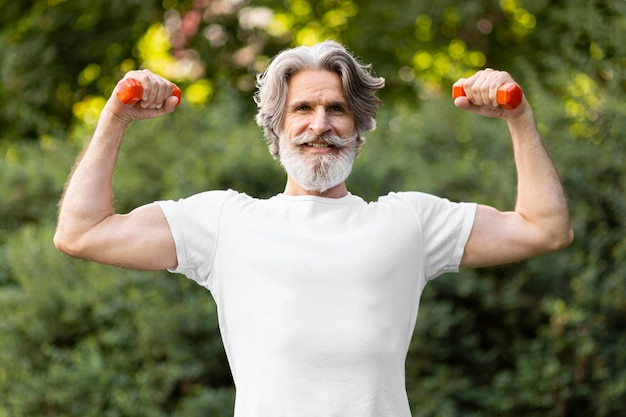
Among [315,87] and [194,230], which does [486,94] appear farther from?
[194,230]

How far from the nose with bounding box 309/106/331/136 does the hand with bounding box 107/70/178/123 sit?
39cm

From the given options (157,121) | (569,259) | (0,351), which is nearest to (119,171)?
(157,121)

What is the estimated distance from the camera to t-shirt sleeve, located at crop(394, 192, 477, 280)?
2.81 meters

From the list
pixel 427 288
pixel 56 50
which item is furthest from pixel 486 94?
pixel 56 50

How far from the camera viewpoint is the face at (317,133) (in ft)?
9.07

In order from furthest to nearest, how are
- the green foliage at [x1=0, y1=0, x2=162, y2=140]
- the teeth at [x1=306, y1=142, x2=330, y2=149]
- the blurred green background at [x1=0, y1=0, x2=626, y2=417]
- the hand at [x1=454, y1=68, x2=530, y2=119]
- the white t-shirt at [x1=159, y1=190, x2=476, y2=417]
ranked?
the green foliage at [x1=0, y1=0, x2=162, y2=140]
the blurred green background at [x1=0, y1=0, x2=626, y2=417]
the teeth at [x1=306, y1=142, x2=330, y2=149]
the hand at [x1=454, y1=68, x2=530, y2=119]
the white t-shirt at [x1=159, y1=190, x2=476, y2=417]

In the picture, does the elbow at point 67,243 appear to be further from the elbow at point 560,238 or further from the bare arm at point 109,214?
the elbow at point 560,238

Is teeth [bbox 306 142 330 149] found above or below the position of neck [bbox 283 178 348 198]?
above

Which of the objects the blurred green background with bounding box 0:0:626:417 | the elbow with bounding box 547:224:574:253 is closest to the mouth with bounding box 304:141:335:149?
the elbow with bounding box 547:224:574:253

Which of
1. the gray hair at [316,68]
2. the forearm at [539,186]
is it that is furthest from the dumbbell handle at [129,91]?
the forearm at [539,186]

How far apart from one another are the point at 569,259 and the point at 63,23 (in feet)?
17.9

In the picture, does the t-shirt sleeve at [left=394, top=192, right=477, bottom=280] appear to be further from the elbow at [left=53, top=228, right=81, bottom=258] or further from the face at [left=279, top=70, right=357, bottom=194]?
the elbow at [left=53, top=228, right=81, bottom=258]

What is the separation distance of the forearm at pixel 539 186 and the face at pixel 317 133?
488 millimetres

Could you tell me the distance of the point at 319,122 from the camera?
109 inches
